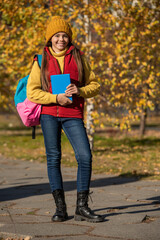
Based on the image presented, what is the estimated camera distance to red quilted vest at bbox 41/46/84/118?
13.9 feet

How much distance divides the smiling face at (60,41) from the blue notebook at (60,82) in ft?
1.03

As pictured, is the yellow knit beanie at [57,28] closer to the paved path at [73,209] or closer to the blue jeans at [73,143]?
the blue jeans at [73,143]

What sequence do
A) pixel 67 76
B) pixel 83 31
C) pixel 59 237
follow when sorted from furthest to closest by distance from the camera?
1. pixel 83 31
2. pixel 67 76
3. pixel 59 237

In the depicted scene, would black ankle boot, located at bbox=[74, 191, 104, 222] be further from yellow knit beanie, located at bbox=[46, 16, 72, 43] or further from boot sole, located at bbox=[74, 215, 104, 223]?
yellow knit beanie, located at bbox=[46, 16, 72, 43]

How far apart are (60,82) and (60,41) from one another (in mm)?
407

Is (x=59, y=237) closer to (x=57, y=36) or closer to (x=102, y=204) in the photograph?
(x=102, y=204)

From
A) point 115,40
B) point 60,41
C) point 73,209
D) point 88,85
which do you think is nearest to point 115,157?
point 115,40

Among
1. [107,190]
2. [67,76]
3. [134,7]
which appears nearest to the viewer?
[67,76]

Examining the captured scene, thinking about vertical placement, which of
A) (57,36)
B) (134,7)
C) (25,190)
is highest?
(134,7)

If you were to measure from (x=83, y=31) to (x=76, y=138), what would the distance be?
5.99 meters

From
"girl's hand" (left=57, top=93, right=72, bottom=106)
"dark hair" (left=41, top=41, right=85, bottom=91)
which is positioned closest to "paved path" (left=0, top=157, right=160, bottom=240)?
"girl's hand" (left=57, top=93, right=72, bottom=106)

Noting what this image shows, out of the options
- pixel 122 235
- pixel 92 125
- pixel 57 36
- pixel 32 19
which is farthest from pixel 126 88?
pixel 122 235

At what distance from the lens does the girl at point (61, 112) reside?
4.21 meters

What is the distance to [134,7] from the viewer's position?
9148mm
